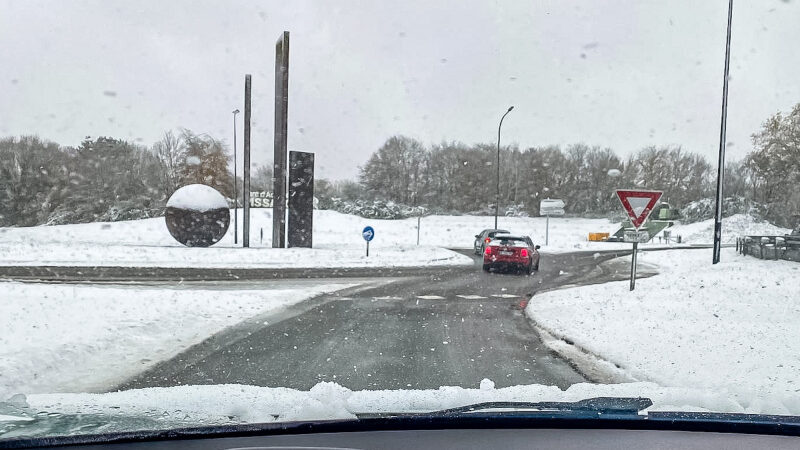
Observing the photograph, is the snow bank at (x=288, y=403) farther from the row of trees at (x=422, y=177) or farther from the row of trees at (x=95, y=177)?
the row of trees at (x=95, y=177)

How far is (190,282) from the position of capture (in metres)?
15.2

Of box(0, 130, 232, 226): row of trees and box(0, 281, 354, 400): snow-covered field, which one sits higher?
box(0, 130, 232, 226): row of trees

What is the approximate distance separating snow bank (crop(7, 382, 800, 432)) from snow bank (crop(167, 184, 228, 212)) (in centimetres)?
2527

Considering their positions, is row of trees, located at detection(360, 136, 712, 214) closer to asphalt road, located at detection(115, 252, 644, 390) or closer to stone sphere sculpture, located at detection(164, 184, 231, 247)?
stone sphere sculpture, located at detection(164, 184, 231, 247)

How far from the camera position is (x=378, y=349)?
721 cm

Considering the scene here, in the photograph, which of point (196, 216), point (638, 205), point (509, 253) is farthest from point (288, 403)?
point (196, 216)

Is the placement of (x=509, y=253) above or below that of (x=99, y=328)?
above

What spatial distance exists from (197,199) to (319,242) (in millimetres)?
10791

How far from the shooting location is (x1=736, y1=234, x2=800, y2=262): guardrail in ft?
64.3

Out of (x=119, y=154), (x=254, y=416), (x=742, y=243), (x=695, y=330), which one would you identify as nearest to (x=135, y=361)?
(x=254, y=416)

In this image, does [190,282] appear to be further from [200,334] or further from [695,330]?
[695,330]

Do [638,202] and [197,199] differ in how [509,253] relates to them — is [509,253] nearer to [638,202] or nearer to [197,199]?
[638,202]

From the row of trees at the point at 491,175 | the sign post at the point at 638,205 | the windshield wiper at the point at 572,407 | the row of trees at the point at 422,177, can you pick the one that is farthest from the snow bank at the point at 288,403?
the row of trees at the point at 491,175

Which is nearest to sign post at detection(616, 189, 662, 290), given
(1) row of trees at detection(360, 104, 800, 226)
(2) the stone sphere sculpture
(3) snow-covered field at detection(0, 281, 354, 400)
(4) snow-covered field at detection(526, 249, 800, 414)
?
(4) snow-covered field at detection(526, 249, 800, 414)
